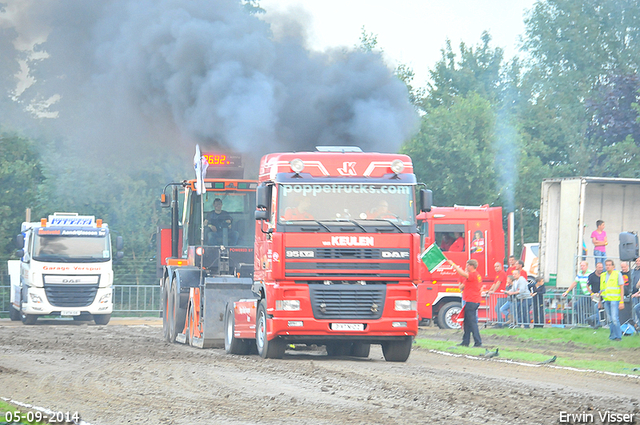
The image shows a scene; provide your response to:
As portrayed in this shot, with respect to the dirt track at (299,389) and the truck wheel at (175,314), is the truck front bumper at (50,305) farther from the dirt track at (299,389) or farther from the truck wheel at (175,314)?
the dirt track at (299,389)

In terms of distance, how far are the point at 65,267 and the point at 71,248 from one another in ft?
2.00

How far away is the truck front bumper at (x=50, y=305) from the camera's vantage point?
30.1m

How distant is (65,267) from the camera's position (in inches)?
1182

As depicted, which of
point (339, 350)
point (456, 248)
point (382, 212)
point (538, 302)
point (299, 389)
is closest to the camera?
point (299, 389)

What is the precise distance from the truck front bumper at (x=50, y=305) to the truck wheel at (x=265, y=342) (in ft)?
52.0

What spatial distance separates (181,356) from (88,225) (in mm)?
15397

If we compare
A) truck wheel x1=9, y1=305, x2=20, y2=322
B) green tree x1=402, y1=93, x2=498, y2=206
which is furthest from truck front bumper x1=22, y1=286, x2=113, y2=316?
green tree x1=402, y1=93, x2=498, y2=206

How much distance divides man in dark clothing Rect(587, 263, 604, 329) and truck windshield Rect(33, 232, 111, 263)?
15.3 metres

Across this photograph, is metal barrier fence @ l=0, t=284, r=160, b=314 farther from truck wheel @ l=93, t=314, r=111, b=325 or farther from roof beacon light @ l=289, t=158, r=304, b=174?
roof beacon light @ l=289, t=158, r=304, b=174

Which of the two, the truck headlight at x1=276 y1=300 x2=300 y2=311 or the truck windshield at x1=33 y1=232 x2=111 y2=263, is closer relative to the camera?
the truck headlight at x1=276 y1=300 x2=300 y2=311

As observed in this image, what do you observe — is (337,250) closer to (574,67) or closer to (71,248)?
(71,248)

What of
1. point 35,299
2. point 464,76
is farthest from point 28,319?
point 464,76

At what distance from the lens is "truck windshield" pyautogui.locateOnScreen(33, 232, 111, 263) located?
2984 cm

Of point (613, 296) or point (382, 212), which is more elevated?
point (382, 212)
